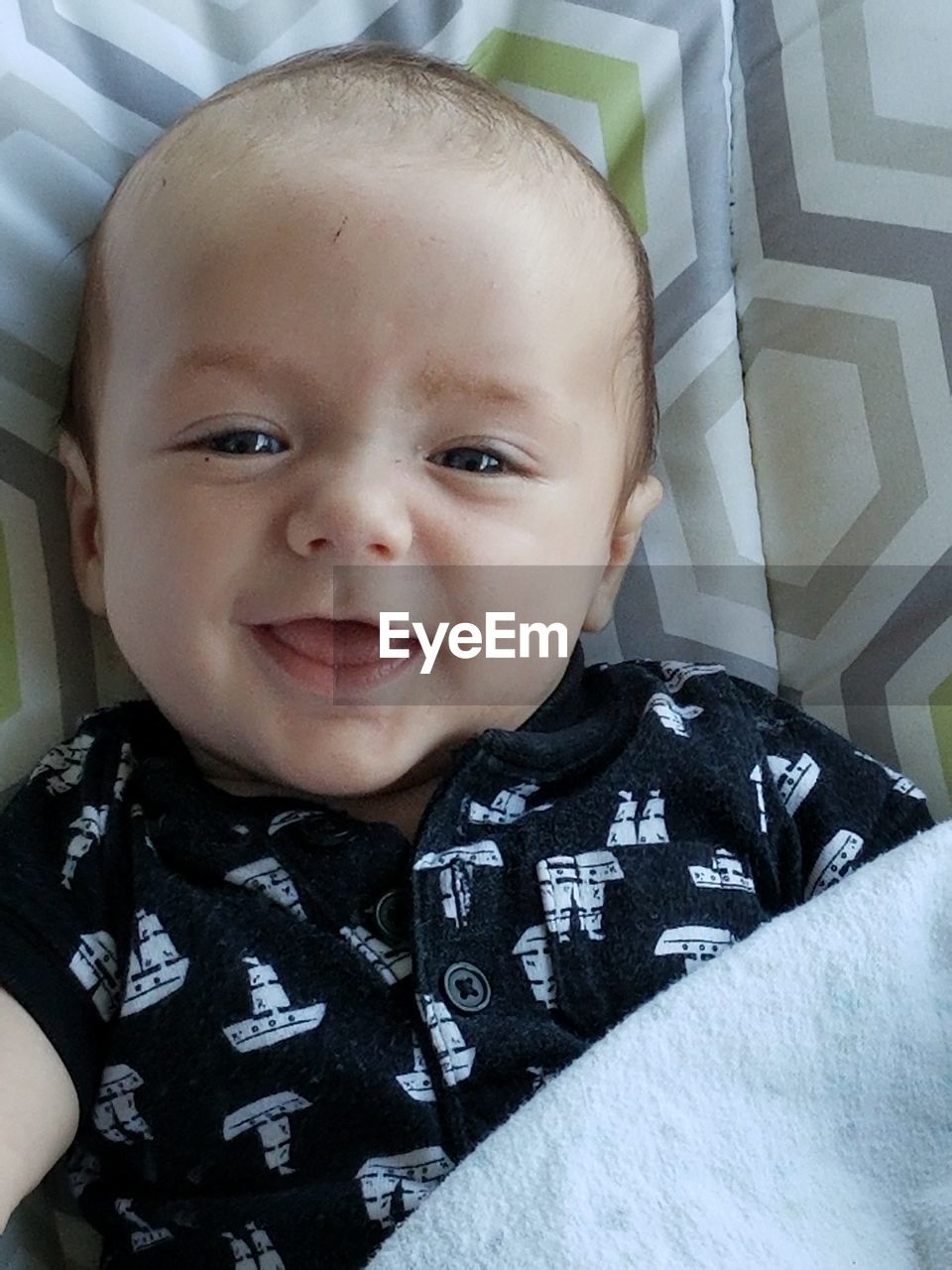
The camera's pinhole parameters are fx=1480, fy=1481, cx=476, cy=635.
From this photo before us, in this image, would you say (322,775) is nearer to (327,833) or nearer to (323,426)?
(327,833)

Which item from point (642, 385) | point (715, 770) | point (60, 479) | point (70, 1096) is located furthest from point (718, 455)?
point (70, 1096)

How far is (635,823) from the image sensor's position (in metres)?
0.84

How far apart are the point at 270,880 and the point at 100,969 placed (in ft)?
0.33

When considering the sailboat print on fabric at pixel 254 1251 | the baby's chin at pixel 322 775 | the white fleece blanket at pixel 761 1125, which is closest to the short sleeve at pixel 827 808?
the white fleece blanket at pixel 761 1125

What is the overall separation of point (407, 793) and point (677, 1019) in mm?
233

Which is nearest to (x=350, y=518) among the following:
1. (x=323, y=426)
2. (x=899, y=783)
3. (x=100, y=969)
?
(x=323, y=426)

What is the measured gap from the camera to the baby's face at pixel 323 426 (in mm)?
753

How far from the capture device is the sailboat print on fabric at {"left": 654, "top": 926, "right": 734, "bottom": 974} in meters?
0.79

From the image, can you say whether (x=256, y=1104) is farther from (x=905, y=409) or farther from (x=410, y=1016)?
(x=905, y=409)

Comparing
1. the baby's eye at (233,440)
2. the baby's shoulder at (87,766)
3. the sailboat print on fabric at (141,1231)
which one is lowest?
the sailboat print on fabric at (141,1231)

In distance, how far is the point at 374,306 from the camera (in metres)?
0.75

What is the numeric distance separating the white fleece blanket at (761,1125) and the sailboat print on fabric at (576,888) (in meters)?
0.10

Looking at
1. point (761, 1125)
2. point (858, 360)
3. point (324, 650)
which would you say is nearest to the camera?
point (761, 1125)

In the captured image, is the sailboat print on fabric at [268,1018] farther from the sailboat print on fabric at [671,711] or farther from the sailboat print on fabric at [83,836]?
the sailboat print on fabric at [671,711]
